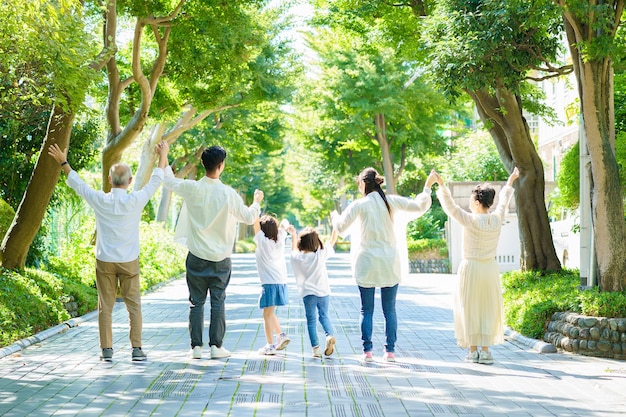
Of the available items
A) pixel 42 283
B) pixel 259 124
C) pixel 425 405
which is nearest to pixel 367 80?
pixel 259 124

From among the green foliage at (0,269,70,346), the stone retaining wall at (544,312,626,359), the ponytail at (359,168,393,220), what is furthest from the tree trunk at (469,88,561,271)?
the green foliage at (0,269,70,346)

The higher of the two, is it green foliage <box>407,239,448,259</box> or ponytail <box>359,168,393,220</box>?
ponytail <box>359,168,393,220</box>

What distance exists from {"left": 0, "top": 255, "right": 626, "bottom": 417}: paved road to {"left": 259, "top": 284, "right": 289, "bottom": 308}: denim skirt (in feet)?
1.92

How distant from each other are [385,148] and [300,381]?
1054 inches

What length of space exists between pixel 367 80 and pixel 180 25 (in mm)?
15254

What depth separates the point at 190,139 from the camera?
34.7 metres

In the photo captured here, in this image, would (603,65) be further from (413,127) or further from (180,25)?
(413,127)

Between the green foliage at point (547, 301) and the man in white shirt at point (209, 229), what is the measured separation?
4114 mm

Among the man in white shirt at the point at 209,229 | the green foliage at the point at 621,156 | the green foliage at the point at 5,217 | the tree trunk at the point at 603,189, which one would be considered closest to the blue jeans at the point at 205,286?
the man in white shirt at the point at 209,229

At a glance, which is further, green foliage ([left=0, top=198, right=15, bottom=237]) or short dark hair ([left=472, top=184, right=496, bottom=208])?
green foliage ([left=0, top=198, right=15, bottom=237])

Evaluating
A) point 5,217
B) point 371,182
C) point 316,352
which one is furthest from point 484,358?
point 5,217

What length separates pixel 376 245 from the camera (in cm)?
1024

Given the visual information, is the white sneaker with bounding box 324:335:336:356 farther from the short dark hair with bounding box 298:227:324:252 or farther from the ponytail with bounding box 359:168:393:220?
the ponytail with bounding box 359:168:393:220

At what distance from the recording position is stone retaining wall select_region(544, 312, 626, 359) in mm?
10766
